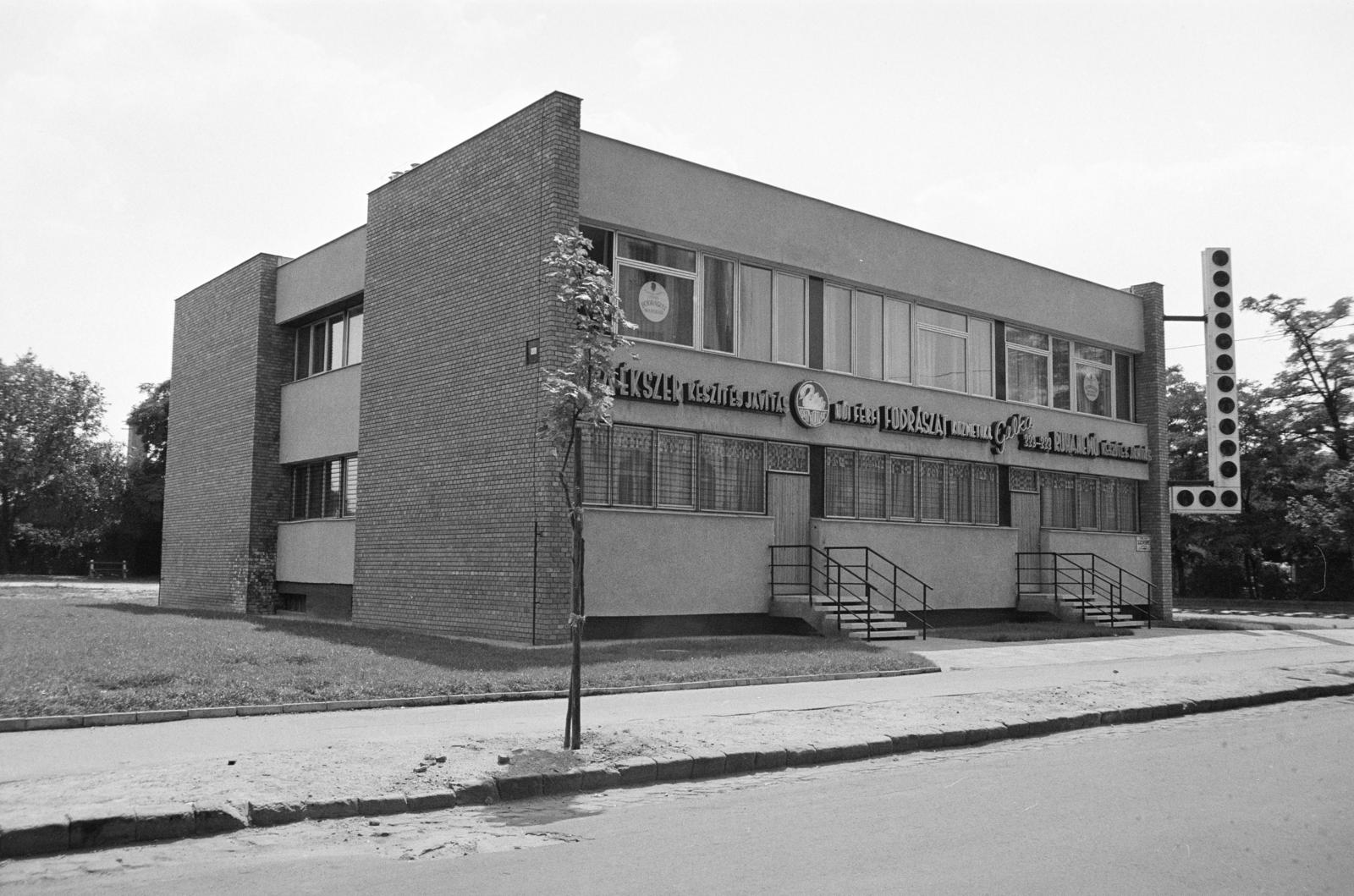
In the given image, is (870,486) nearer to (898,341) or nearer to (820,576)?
(820,576)

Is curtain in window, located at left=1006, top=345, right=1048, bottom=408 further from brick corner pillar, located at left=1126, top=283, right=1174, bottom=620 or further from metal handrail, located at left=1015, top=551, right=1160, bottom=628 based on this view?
brick corner pillar, located at left=1126, top=283, right=1174, bottom=620

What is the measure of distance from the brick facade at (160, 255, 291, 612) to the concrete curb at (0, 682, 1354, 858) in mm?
19576

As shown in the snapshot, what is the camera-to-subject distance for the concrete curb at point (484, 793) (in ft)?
22.1

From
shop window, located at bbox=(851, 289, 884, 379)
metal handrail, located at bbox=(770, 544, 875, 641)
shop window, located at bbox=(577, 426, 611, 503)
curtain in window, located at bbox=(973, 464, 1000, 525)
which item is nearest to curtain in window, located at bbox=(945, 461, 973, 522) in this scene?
curtain in window, located at bbox=(973, 464, 1000, 525)

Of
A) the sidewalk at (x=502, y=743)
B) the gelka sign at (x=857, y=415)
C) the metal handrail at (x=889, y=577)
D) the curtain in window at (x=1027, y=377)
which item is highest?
the curtain in window at (x=1027, y=377)

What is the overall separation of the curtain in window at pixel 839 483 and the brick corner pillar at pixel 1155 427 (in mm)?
11176

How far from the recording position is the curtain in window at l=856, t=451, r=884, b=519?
23.6 meters

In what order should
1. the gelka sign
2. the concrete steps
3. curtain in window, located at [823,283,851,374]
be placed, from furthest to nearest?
1. curtain in window, located at [823,283,851,374]
2. the concrete steps
3. the gelka sign

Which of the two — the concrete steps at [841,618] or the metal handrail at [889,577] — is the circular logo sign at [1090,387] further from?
the concrete steps at [841,618]

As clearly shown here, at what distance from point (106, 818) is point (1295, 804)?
7.56 m

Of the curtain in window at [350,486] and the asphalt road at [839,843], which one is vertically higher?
the curtain in window at [350,486]

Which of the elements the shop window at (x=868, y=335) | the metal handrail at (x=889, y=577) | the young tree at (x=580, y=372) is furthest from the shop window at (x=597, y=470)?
the young tree at (x=580, y=372)

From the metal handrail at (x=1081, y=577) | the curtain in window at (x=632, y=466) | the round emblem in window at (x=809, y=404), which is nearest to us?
the curtain in window at (x=632, y=466)

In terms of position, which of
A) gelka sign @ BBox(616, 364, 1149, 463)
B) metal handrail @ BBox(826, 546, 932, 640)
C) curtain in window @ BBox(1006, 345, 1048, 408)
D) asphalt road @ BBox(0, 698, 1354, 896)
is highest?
curtain in window @ BBox(1006, 345, 1048, 408)
